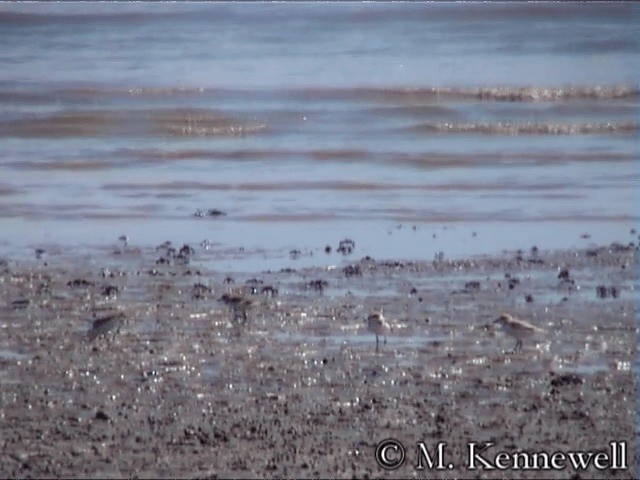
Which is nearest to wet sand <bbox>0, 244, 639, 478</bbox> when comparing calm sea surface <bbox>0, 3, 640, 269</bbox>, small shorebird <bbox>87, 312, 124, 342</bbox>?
small shorebird <bbox>87, 312, 124, 342</bbox>

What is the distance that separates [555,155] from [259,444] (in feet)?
19.9

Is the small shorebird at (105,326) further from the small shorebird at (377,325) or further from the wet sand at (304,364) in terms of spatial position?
the small shorebird at (377,325)

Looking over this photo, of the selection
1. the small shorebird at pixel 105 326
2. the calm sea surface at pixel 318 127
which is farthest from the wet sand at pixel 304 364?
the calm sea surface at pixel 318 127

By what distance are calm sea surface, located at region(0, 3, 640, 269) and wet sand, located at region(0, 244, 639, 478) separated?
1.64 ft

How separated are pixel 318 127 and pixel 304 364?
20.0ft

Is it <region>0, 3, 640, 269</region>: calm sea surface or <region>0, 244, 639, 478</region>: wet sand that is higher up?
<region>0, 3, 640, 269</region>: calm sea surface

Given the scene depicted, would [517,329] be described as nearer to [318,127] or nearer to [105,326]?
[105,326]

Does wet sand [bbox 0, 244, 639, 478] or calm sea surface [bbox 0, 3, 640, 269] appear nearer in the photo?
wet sand [bbox 0, 244, 639, 478]

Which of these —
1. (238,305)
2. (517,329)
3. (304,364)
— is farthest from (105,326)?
(517,329)

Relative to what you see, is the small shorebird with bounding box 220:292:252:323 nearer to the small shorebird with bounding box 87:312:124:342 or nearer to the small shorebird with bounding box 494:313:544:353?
the small shorebird with bounding box 87:312:124:342

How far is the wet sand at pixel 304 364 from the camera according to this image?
14.4ft

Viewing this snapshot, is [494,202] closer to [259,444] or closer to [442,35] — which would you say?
[259,444]

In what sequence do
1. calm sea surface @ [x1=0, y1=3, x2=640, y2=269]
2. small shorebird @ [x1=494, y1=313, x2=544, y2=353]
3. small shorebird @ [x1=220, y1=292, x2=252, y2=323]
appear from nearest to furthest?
small shorebird @ [x1=494, y1=313, x2=544, y2=353] → small shorebird @ [x1=220, y1=292, x2=252, y2=323] → calm sea surface @ [x1=0, y1=3, x2=640, y2=269]

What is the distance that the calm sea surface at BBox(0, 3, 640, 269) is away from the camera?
7906 millimetres
